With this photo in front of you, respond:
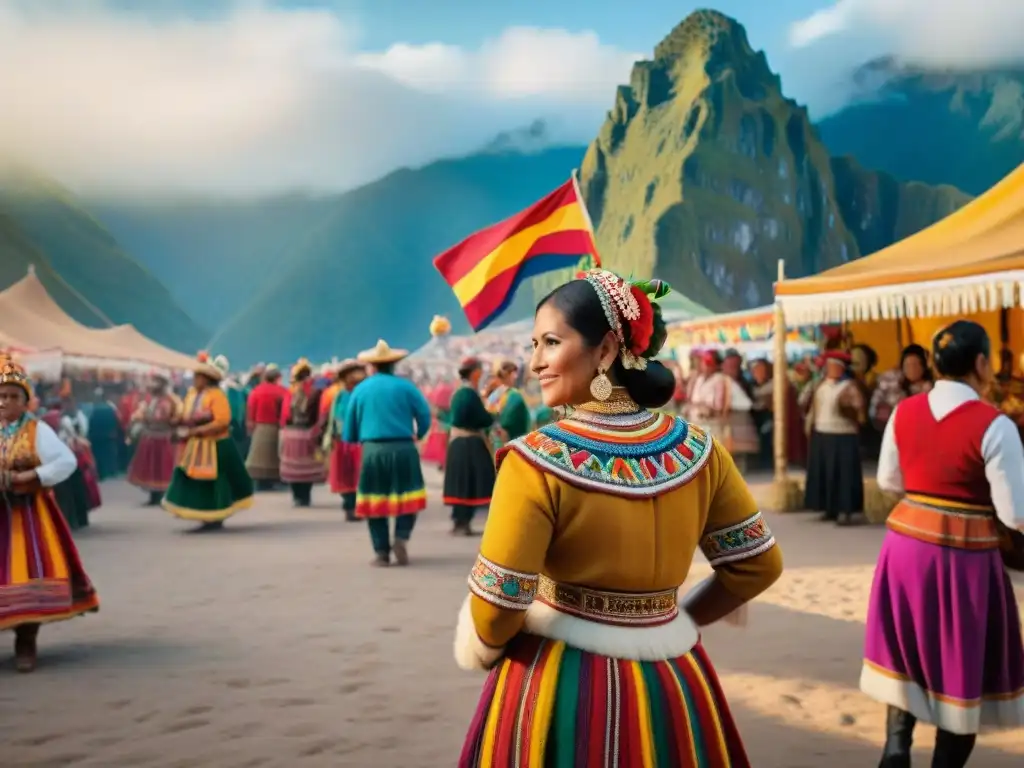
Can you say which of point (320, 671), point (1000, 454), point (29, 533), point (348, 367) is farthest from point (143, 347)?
point (1000, 454)

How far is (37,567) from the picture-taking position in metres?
4.89

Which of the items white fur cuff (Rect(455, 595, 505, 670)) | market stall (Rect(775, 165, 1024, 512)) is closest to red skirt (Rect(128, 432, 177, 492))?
market stall (Rect(775, 165, 1024, 512))

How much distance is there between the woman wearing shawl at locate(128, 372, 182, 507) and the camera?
12.4 meters

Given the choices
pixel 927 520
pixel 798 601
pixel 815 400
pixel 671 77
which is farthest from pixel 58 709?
pixel 671 77

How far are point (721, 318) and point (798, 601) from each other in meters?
11.1

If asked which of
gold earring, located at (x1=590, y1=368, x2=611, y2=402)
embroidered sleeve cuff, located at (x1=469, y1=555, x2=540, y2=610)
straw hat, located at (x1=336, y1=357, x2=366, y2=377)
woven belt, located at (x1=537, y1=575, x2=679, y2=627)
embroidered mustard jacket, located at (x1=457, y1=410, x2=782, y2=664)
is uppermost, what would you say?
straw hat, located at (x1=336, y1=357, x2=366, y2=377)

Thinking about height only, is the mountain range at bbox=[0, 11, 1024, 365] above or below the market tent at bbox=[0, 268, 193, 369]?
above

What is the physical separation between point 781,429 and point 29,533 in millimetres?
7460

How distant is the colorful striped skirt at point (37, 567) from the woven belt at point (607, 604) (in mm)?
3807

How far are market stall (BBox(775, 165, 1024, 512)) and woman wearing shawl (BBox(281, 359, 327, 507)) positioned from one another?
5602 millimetres

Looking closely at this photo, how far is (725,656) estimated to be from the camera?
520 centimetres

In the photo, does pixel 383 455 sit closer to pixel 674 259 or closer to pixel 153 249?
pixel 153 249

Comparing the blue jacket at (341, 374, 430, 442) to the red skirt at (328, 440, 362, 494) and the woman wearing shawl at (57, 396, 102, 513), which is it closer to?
the red skirt at (328, 440, 362, 494)

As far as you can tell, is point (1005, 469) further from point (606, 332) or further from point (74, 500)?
point (74, 500)
